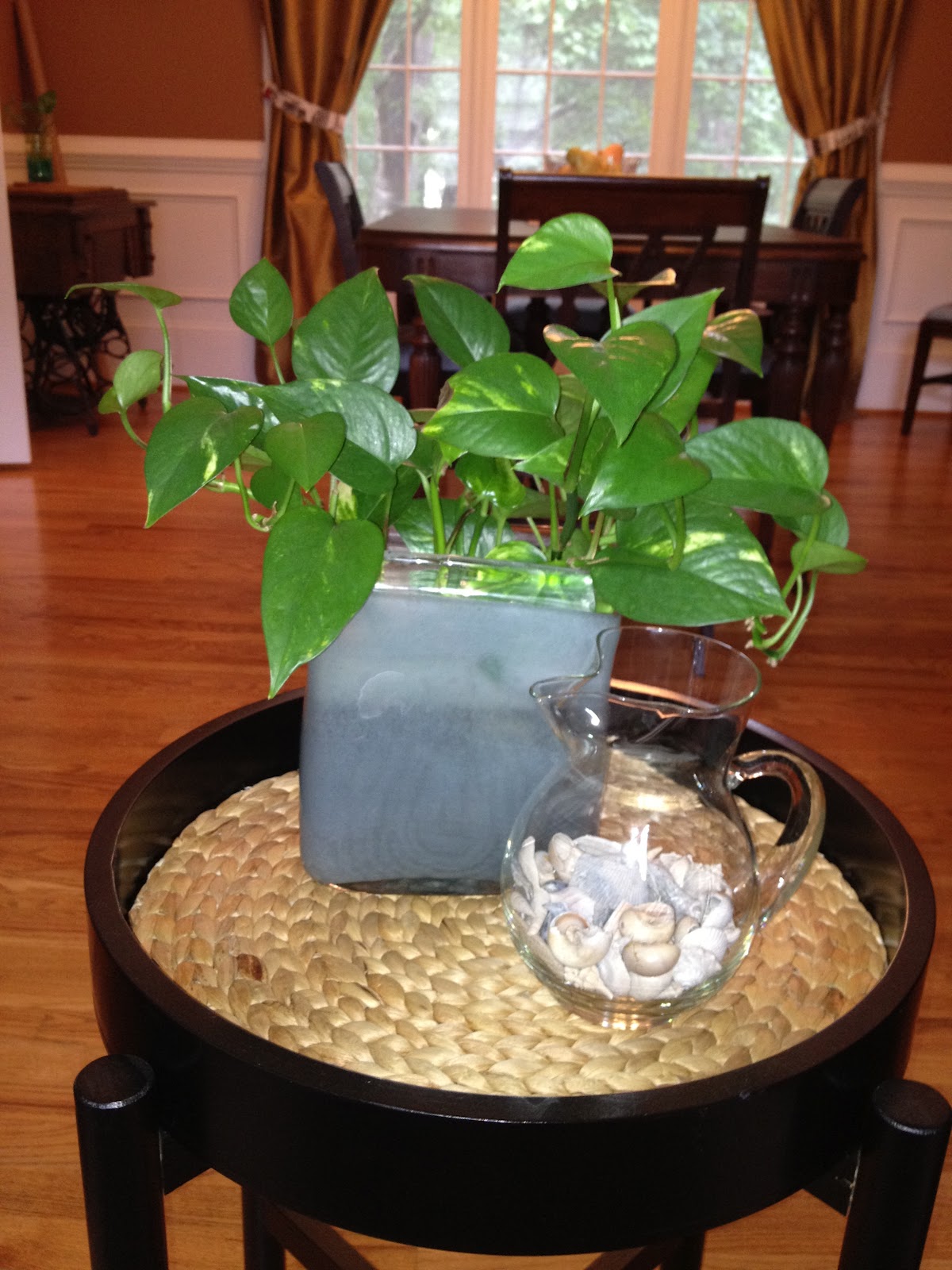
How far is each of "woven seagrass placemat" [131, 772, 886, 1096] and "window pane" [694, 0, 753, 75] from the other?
13.8 ft

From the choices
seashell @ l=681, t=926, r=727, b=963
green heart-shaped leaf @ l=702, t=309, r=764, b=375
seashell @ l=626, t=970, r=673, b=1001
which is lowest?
seashell @ l=626, t=970, r=673, b=1001

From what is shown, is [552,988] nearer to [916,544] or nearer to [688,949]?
[688,949]

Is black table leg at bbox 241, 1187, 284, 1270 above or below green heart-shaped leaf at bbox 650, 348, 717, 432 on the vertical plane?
below

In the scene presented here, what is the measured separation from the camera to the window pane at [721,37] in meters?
4.17

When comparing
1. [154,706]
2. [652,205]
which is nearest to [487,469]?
[154,706]

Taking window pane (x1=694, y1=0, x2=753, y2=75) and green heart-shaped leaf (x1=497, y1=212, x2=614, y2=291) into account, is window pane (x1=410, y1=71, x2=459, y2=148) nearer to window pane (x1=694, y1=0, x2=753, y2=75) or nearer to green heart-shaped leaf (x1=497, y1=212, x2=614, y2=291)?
window pane (x1=694, y1=0, x2=753, y2=75)

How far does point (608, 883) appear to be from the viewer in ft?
1.69

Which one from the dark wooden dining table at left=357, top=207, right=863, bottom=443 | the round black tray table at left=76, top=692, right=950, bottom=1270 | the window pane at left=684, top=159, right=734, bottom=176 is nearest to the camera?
the round black tray table at left=76, top=692, right=950, bottom=1270

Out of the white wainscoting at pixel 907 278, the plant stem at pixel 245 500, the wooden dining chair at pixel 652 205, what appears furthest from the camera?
the white wainscoting at pixel 907 278

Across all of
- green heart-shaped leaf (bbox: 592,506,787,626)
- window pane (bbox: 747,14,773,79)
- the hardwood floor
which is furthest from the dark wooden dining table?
window pane (bbox: 747,14,773,79)

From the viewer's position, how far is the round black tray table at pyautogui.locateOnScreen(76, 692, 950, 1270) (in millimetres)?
434

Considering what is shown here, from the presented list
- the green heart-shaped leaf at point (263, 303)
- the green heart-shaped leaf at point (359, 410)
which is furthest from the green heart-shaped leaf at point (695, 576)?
the green heart-shaped leaf at point (263, 303)

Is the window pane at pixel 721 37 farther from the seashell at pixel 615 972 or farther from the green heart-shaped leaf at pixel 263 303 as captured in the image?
the seashell at pixel 615 972

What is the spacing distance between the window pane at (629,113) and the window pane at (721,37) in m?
0.20
